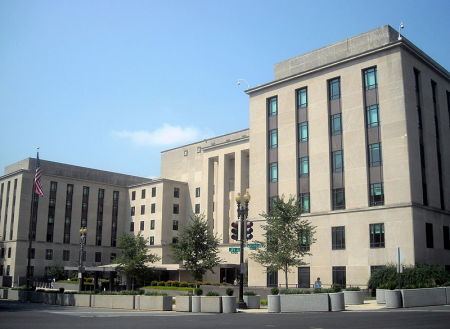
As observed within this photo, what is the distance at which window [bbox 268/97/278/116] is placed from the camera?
5614cm

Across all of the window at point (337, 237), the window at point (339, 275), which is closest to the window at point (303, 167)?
the window at point (337, 237)

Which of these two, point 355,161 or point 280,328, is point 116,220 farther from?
point 280,328

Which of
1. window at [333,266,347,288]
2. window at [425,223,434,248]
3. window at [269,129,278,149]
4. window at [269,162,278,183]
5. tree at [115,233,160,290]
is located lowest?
window at [333,266,347,288]

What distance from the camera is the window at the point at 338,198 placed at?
48250mm

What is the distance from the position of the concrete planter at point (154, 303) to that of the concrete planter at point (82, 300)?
511 cm

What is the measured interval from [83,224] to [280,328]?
8153 cm

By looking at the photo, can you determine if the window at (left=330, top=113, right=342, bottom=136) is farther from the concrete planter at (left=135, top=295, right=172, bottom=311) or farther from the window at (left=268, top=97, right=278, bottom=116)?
the concrete planter at (left=135, top=295, right=172, bottom=311)

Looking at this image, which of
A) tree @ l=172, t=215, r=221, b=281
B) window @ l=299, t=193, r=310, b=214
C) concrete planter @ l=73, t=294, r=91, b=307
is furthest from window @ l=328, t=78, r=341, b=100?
concrete planter @ l=73, t=294, r=91, b=307

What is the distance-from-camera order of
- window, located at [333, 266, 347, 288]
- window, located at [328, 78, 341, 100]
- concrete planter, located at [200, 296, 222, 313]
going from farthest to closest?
window, located at [328, 78, 341, 100] < window, located at [333, 266, 347, 288] < concrete planter, located at [200, 296, 222, 313]

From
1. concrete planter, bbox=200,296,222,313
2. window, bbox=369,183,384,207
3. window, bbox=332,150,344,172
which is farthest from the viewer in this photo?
window, bbox=332,150,344,172

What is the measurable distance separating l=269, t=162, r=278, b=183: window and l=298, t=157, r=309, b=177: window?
10.6ft

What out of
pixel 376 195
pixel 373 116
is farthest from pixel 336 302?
pixel 373 116

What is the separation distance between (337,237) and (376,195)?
222 inches

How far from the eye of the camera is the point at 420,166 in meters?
45.5
